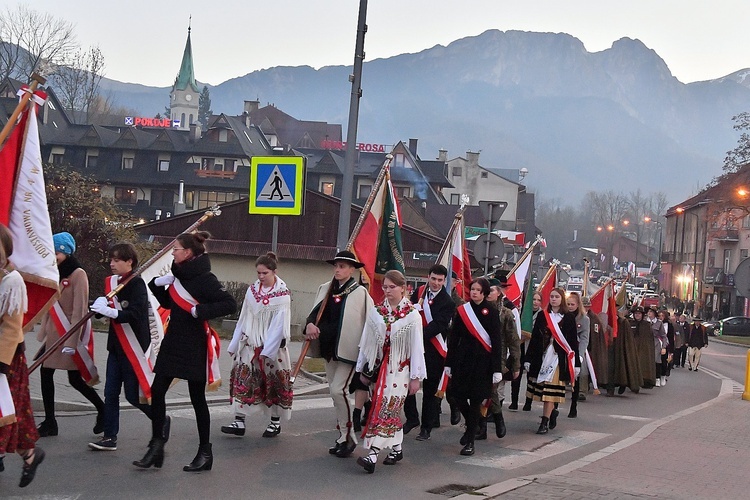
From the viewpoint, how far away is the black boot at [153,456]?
8070 millimetres

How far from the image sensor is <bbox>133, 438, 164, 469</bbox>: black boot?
8070 mm

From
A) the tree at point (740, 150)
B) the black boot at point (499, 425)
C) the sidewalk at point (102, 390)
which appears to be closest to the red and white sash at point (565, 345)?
the black boot at point (499, 425)

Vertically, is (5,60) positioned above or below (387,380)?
above

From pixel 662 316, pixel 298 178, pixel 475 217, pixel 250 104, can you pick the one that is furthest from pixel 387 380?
pixel 250 104

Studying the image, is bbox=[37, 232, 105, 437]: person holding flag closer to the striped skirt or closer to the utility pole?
the striped skirt

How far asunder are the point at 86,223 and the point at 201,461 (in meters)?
17.6

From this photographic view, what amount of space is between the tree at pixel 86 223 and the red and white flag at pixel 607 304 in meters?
11.1

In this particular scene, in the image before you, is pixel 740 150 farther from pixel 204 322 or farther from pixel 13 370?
pixel 13 370

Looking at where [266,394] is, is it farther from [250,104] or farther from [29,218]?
[250,104]

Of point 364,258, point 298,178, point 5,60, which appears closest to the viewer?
point 364,258

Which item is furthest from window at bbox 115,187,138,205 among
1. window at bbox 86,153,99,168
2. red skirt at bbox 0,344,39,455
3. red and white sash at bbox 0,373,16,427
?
red and white sash at bbox 0,373,16,427

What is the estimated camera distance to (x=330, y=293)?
9898 mm

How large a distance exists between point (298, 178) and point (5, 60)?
52.8 m

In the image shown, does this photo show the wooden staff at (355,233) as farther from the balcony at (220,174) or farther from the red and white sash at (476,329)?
the balcony at (220,174)
